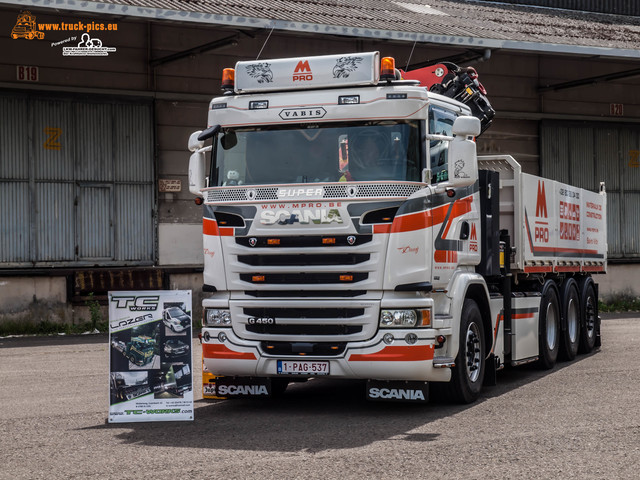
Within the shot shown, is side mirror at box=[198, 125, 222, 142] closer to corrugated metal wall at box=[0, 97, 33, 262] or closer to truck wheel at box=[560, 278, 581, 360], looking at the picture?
truck wheel at box=[560, 278, 581, 360]

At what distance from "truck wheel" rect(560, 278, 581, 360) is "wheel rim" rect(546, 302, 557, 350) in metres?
0.35

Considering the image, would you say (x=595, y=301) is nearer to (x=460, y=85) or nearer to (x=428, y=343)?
(x=460, y=85)

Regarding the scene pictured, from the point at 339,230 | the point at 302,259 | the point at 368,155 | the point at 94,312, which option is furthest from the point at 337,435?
the point at 94,312

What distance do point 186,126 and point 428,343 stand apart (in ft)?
45.7

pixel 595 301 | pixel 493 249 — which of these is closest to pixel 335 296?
pixel 493 249

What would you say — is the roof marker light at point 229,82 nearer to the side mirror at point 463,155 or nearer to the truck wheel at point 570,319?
the side mirror at point 463,155

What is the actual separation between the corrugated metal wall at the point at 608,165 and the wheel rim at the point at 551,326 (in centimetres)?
1376

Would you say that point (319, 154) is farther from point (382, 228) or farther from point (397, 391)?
point (397, 391)

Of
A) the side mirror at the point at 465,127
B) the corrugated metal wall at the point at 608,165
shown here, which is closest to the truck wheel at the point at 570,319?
the side mirror at the point at 465,127

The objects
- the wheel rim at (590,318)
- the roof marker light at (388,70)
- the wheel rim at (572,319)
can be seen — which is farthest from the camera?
the wheel rim at (590,318)

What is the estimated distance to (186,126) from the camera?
22828 mm

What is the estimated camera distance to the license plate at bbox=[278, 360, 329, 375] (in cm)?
1012

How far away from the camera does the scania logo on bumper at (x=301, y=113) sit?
10.4m

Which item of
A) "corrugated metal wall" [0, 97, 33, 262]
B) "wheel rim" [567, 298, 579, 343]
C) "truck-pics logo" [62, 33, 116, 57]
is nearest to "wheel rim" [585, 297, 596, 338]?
"wheel rim" [567, 298, 579, 343]
